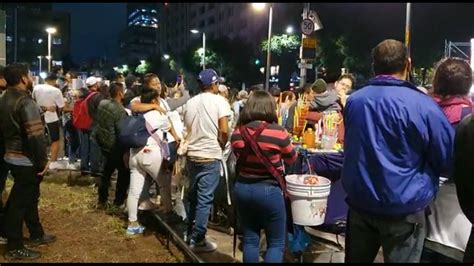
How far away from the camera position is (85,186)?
29.4 ft

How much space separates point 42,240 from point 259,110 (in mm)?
3393

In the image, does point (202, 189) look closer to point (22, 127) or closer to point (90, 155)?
point (22, 127)

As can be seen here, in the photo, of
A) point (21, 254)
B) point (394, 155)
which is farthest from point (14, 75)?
point (394, 155)

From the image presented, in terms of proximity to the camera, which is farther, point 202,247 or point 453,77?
point 202,247

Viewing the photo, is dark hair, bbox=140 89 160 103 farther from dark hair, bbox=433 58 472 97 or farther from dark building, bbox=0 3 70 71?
dark building, bbox=0 3 70 71

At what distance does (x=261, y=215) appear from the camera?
3.91 metres

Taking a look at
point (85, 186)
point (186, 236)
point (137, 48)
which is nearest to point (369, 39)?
point (85, 186)

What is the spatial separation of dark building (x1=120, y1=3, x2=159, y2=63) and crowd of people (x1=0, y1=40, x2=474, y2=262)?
137m

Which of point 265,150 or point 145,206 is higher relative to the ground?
point 265,150

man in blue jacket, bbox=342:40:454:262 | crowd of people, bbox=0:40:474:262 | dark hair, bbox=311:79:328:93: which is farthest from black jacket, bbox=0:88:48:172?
man in blue jacket, bbox=342:40:454:262

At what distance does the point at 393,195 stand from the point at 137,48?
5834 inches

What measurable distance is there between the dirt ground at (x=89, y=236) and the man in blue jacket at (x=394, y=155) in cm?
296

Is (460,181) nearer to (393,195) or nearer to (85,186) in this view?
(393,195)

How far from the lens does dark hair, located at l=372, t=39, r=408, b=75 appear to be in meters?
2.83
